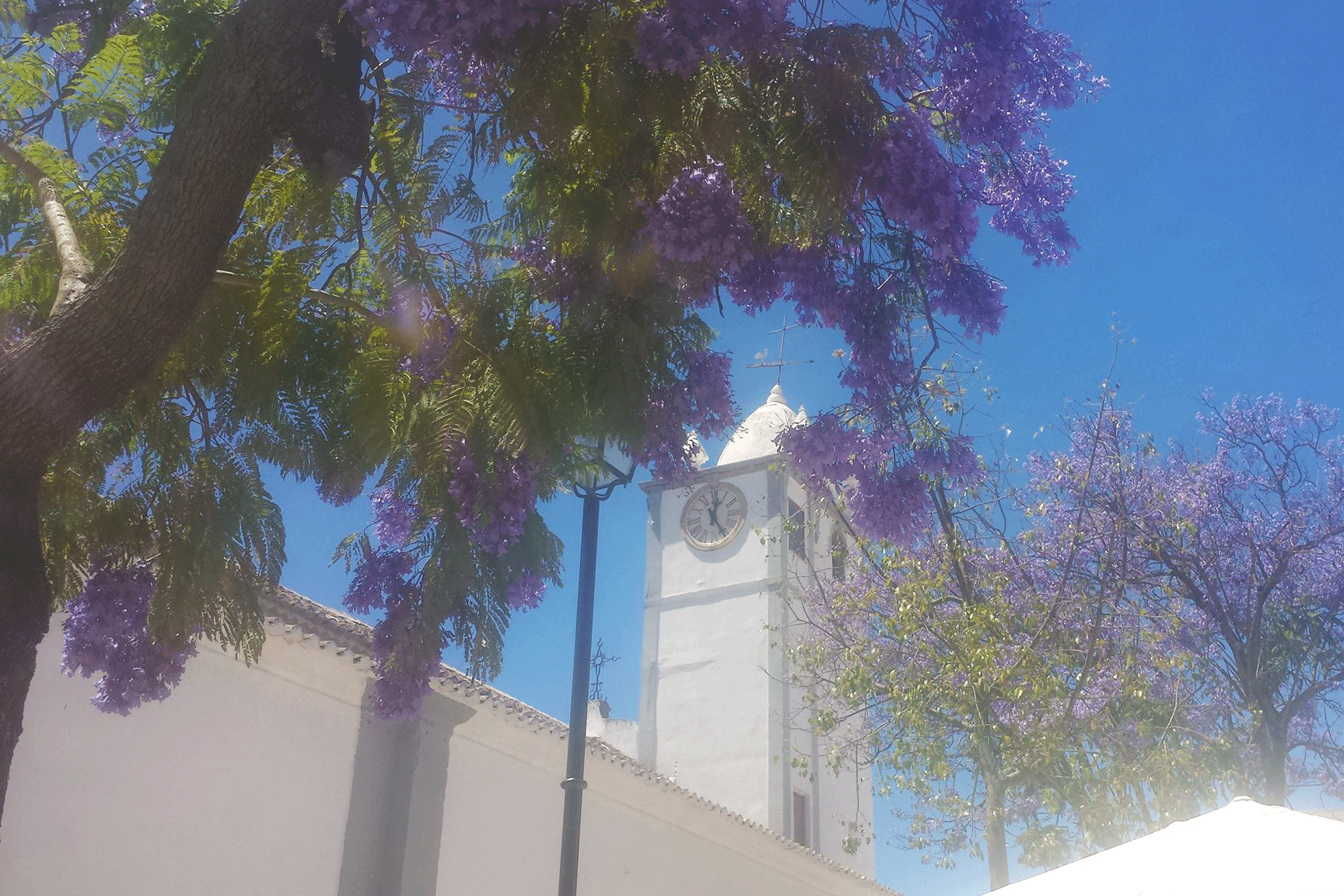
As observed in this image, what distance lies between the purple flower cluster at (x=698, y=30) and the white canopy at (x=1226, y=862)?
3.81 metres

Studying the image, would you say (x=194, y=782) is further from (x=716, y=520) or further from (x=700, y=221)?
(x=716, y=520)

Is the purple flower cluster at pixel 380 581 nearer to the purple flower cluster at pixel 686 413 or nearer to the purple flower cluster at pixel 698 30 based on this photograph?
the purple flower cluster at pixel 686 413

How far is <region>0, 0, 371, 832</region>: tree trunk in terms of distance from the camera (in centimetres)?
319

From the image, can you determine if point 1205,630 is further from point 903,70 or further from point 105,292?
point 105,292

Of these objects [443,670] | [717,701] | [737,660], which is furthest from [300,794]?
[737,660]

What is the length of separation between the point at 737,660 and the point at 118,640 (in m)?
22.2

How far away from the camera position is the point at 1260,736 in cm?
1090

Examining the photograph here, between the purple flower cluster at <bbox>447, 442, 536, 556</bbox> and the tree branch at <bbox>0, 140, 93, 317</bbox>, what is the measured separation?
3.91 feet

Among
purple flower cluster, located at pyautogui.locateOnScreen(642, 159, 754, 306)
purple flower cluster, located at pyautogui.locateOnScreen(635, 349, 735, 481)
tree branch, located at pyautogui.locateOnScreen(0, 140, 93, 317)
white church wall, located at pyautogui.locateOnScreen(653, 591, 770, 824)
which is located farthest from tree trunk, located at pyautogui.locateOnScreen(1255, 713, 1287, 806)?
white church wall, located at pyautogui.locateOnScreen(653, 591, 770, 824)

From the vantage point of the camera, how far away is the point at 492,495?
3.81 metres

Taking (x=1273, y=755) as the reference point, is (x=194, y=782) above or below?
below

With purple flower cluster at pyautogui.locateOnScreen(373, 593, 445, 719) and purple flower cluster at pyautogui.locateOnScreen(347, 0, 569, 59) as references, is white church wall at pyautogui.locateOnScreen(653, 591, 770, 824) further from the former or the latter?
purple flower cluster at pyautogui.locateOnScreen(347, 0, 569, 59)

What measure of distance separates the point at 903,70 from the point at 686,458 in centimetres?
146

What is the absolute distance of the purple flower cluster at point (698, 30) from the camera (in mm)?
3291
